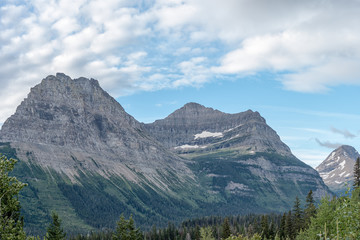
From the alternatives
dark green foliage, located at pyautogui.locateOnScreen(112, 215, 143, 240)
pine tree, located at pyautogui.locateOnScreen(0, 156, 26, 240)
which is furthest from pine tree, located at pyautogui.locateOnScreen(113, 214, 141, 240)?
pine tree, located at pyautogui.locateOnScreen(0, 156, 26, 240)

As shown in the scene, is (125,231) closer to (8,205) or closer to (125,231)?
(125,231)

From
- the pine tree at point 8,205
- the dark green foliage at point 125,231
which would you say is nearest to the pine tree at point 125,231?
the dark green foliage at point 125,231

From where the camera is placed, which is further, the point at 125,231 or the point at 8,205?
the point at 125,231

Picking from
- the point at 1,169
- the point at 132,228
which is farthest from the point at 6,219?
the point at 132,228

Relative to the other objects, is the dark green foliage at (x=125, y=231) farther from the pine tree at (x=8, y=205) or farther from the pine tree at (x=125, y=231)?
the pine tree at (x=8, y=205)

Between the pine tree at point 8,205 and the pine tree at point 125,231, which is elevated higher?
the pine tree at point 8,205

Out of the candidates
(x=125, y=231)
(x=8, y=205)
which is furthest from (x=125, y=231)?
(x=8, y=205)

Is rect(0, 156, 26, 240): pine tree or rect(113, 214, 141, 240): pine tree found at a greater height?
rect(0, 156, 26, 240): pine tree

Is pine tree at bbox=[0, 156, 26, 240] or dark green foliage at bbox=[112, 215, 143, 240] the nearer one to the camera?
pine tree at bbox=[0, 156, 26, 240]

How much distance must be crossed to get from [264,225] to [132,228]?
57.3 metres

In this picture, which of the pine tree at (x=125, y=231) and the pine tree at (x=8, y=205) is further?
the pine tree at (x=125, y=231)

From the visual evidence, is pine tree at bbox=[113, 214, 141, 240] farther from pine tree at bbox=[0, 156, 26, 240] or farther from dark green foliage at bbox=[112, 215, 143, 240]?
pine tree at bbox=[0, 156, 26, 240]

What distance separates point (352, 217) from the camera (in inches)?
1141

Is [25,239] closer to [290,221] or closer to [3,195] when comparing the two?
[3,195]
